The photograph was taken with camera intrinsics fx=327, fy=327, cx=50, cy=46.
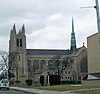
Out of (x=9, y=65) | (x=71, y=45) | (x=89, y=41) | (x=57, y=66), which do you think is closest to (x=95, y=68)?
(x=89, y=41)

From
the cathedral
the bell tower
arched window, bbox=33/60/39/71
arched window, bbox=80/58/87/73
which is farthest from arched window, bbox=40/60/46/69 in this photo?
arched window, bbox=80/58/87/73

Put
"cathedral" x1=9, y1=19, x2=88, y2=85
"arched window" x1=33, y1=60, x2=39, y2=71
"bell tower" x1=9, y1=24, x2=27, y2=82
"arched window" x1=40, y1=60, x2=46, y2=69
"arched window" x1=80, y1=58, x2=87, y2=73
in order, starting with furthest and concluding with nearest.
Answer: "arched window" x1=40, y1=60, x2=46, y2=69 < "arched window" x1=33, y1=60, x2=39, y2=71 < "bell tower" x1=9, y1=24, x2=27, y2=82 < "arched window" x1=80, y1=58, x2=87, y2=73 < "cathedral" x1=9, y1=19, x2=88, y2=85

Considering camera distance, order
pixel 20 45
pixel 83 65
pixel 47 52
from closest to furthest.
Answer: pixel 83 65, pixel 20 45, pixel 47 52

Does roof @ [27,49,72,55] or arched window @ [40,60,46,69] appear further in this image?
roof @ [27,49,72,55]

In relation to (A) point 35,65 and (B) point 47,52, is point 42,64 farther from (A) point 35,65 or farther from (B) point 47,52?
(B) point 47,52

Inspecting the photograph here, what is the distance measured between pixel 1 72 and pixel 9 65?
254 inches

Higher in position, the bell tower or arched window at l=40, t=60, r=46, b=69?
the bell tower

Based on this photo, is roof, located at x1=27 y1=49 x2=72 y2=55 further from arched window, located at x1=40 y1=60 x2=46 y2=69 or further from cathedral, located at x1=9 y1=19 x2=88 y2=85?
arched window, located at x1=40 y1=60 x2=46 y2=69

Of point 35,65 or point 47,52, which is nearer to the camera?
point 35,65

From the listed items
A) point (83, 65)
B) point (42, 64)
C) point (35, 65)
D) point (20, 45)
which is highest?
point (20, 45)

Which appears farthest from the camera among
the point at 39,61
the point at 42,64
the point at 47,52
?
the point at 47,52

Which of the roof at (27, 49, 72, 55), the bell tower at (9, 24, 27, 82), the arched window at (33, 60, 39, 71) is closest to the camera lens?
the bell tower at (9, 24, 27, 82)

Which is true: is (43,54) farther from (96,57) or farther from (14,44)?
(96,57)

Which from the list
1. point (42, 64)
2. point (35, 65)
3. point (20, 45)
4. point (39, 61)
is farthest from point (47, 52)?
point (20, 45)
